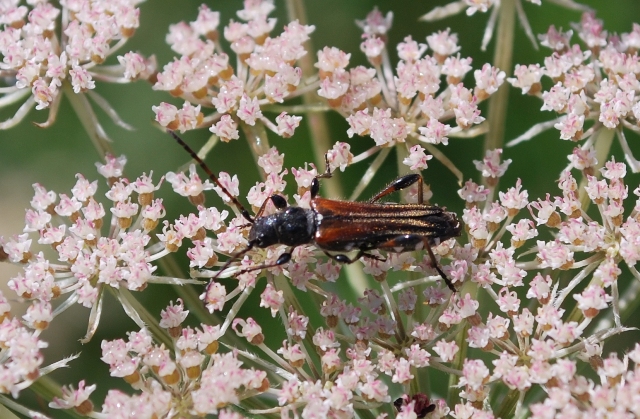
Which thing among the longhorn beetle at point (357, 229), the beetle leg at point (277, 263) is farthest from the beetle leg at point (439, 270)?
the beetle leg at point (277, 263)

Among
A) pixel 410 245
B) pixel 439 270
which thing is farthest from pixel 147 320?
pixel 439 270

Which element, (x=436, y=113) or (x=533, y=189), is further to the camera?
(x=533, y=189)

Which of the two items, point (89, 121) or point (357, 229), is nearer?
point (357, 229)

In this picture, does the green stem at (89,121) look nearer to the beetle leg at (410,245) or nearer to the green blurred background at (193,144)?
the green blurred background at (193,144)

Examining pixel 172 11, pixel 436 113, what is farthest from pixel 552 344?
pixel 172 11

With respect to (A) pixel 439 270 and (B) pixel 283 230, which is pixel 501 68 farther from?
(B) pixel 283 230

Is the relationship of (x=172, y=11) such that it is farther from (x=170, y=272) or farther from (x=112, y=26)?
(x=170, y=272)
